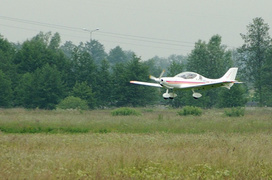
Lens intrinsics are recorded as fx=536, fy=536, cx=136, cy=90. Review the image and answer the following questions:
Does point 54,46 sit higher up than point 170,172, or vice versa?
point 54,46

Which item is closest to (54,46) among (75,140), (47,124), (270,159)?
(47,124)

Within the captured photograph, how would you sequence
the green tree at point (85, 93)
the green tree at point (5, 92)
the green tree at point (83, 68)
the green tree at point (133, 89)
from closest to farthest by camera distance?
the green tree at point (5, 92) → the green tree at point (85, 93) → the green tree at point (133, 89) → the green tree at point (83, 68)

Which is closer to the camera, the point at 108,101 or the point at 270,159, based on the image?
the point at 270,159

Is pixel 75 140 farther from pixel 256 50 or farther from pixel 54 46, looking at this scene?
pixel 54 46

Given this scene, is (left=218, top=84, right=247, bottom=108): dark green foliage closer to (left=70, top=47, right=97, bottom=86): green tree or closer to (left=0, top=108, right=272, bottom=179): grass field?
(left=70, top=47, right=97, bottom=86): green tree

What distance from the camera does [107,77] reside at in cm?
7700

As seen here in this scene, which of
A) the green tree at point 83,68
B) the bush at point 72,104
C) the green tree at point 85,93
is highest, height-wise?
the green tree at point 83,68

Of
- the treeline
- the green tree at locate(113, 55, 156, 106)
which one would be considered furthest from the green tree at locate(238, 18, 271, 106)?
the green tree at locate(113, 55, 156, 106)

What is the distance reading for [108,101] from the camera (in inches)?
2987

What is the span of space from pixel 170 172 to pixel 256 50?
7091cm

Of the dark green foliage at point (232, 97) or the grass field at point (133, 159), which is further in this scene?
the dark green foliage at point (232, 97)

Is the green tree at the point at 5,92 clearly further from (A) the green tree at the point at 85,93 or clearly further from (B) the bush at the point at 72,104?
(B) the bush at the point at 72,104

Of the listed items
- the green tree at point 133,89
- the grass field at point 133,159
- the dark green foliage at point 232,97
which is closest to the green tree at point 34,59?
the green tree at point 133,89

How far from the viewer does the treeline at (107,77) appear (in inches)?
2783
